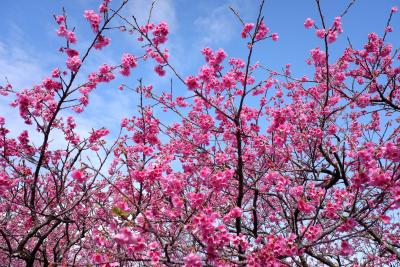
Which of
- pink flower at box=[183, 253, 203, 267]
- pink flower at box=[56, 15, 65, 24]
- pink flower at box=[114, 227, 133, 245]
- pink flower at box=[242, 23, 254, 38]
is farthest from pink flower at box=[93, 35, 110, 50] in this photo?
pink flower at box=[183, 253, 203, 267]

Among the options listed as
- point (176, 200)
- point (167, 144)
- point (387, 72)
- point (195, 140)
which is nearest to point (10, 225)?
point (167, 144)

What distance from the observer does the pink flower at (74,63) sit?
675 cm

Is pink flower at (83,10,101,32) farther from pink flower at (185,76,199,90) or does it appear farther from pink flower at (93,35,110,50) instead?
pink flower at (185,76,199,90)

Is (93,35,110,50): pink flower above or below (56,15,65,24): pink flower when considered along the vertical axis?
below

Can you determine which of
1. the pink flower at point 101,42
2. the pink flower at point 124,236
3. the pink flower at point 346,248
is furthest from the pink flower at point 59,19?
the pink flower at point 346,248

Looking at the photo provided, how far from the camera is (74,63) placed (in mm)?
6762

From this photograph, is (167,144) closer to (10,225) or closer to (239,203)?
(239,203)

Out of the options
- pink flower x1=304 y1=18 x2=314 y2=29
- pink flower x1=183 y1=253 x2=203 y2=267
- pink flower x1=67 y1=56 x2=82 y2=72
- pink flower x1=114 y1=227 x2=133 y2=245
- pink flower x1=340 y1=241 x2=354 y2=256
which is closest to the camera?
pink flower x1=114 y1=227 x2=133 y2=245

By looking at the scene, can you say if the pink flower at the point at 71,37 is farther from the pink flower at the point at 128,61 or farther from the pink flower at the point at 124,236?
the pink flower at the point at 124,236

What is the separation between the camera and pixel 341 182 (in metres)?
9.13

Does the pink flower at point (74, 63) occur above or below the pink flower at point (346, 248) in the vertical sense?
above

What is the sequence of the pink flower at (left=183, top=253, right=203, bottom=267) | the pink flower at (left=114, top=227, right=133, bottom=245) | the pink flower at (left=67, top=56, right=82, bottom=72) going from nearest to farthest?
the pink flower at (left=114, top=227, right=133, bottom=245), the pink flower at (left=183, top=253, right=203, bottom=267), the pink flower at (left=67, top=56, right=82, bottom=72)

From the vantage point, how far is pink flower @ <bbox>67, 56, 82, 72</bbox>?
6.75 m

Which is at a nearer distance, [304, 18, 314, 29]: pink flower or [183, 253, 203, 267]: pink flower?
[183, 253, 203, 267]: pink flower
